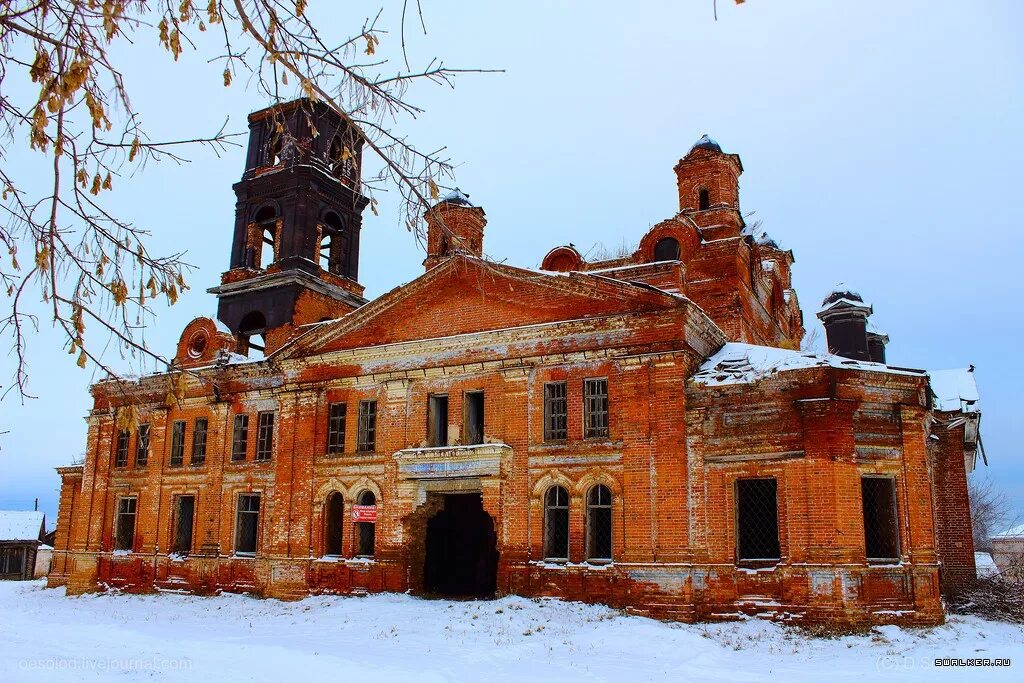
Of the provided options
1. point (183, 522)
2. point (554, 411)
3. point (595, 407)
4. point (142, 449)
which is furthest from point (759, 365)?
point (142, 449)

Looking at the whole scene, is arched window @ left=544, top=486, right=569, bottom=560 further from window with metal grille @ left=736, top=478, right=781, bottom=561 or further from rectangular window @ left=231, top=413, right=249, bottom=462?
rectangular window @ left=231, top=413, right=249, bottom=462

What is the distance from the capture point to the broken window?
1891 centimetres

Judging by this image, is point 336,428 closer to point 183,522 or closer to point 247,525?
point 247,525

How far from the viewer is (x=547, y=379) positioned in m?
18.1

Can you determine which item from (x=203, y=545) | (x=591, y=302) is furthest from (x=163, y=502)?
(x=591, y=302)

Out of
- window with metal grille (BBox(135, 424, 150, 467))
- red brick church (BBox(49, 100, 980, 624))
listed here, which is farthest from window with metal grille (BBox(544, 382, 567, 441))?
window with metal grille (BBox(135, 424, 150, 467))

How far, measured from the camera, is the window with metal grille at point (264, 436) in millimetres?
21859

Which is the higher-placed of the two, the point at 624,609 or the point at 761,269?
the point at 761,269

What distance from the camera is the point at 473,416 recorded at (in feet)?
62.8

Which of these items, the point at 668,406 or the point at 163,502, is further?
the point at 163,502

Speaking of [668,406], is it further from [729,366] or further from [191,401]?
[191,401]

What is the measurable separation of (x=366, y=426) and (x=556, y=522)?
5513mm

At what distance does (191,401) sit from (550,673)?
1569cm

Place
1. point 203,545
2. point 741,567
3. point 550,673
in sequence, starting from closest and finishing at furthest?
point 550,673 → point 741,567 → point 203,545
